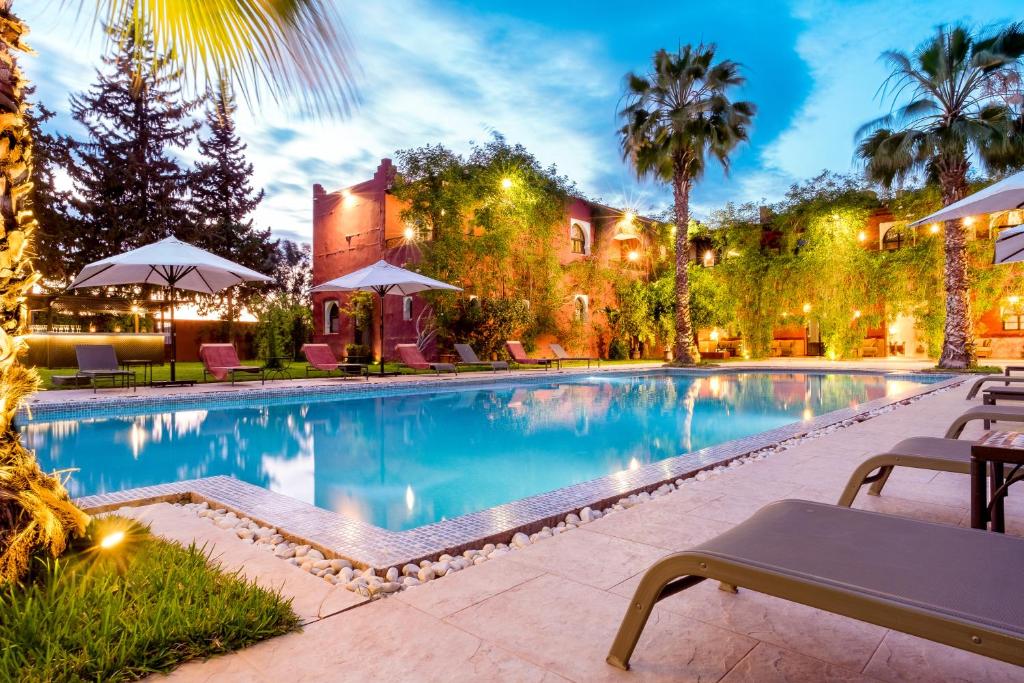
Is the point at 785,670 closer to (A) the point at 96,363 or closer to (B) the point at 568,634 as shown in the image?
(B) the point at 568,634

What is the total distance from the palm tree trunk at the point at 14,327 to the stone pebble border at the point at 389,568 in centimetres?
102

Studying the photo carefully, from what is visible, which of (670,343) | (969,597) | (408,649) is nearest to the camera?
(969,597)

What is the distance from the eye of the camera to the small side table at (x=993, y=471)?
7.66 ft

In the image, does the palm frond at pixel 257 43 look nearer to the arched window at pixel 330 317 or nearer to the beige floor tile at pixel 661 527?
the beige floor tile at pixel 661 527

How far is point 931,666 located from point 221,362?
12.2 m

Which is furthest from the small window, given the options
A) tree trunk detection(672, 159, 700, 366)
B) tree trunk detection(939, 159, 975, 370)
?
tree trunk detection(939, 159, 975, 370)

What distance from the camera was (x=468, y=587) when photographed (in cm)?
233

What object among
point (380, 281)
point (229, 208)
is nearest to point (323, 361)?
point (380, 281)

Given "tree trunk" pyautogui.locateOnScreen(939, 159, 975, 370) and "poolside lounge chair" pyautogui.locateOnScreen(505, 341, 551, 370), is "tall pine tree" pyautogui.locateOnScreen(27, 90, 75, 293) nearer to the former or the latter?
"poolside lounge chair" pyautogui.locateOnScreen(505, 341, 551, 370)

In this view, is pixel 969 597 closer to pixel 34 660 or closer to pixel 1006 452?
pixel 1006 452

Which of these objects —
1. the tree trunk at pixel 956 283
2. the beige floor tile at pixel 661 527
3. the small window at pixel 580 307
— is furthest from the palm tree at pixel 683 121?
the beige floor tile at pixel 661 527

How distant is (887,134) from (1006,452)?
50.7ft

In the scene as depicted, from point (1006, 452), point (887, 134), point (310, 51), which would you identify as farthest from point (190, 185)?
point (1006, 452)

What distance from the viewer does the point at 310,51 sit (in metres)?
2.22
